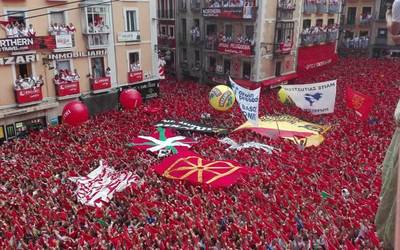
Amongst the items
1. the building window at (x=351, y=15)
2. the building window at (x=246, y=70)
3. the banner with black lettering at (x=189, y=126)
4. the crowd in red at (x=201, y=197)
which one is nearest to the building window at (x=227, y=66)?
the building window at (x=246, y=70)

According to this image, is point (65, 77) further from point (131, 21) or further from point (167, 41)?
point (167, 41)

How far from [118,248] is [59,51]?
1393cm

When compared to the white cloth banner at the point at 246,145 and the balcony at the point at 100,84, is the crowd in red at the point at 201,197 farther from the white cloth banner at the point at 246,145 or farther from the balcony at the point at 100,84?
the balcony at the point at 100,84

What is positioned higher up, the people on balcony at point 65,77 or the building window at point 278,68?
the people on balcony at point 65,77

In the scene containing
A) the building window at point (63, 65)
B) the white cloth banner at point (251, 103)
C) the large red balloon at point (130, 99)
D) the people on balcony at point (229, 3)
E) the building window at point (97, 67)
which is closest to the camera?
the white cloth banner at point (251, 103)

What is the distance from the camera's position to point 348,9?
40.5 metres

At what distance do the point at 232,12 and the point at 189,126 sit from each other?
1229 cm

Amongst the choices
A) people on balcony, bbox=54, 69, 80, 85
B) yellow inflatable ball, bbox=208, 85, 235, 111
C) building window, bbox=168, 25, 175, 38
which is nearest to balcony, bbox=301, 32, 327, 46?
building window, bbox=168, 25, 175, 38

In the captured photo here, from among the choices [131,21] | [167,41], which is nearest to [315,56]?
[167,41]

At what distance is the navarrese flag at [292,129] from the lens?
1520 centimetres

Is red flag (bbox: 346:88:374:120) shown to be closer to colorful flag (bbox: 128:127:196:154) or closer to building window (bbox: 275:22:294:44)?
colorful flag (bbox: 128:127:196:154)

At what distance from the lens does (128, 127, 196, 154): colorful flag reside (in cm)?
1512

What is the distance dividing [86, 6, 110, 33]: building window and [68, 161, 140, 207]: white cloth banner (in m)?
10.4

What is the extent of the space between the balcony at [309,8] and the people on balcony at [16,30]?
64.7 feet
